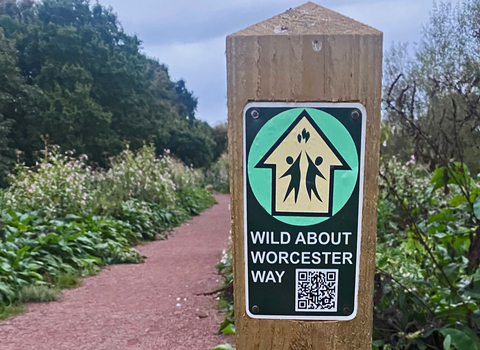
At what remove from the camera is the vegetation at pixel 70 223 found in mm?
4250

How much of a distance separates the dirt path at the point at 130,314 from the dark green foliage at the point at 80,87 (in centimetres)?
1675

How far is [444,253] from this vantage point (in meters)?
2.49

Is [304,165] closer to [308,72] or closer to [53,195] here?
[308,72]

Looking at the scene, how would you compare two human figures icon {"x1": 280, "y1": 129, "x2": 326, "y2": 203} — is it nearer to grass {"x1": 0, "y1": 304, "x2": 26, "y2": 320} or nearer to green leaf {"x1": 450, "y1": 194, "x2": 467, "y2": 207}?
green leaf {"x1": 450, "y1": 194, "x2": 467, "y2": 207}

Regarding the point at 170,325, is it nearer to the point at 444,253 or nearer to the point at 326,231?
the point at 444,253

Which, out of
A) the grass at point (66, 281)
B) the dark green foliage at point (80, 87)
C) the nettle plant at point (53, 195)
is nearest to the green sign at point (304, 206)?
the grass at point (66, 281)

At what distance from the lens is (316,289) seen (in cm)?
100

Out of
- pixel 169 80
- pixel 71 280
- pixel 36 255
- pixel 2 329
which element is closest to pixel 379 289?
pixel 2 329

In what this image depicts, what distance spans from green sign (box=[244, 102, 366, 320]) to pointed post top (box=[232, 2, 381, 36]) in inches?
6.7

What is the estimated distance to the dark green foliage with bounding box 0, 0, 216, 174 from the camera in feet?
64.5

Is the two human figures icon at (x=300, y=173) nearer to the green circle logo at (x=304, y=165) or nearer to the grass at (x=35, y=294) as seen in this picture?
the green circle logo at (x=304, y=165)

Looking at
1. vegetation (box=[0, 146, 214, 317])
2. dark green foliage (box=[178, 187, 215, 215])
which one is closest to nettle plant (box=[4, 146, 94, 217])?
vegetation (box=[0, 146, 214, 317])

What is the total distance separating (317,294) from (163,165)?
38.3 ft

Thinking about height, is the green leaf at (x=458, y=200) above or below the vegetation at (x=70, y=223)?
above
